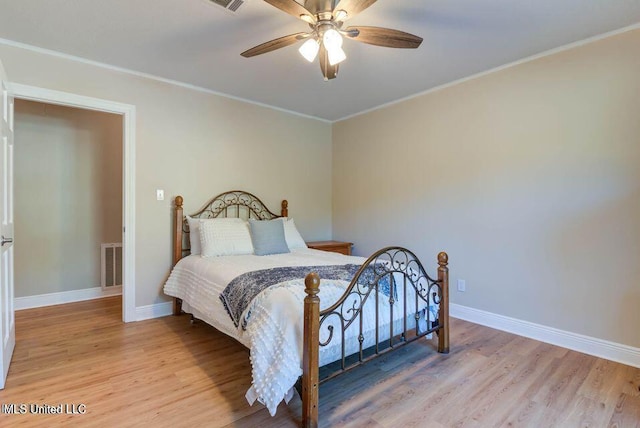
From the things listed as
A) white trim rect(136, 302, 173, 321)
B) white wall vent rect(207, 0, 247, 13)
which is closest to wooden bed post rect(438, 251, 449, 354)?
white wall vent rect(207, 0, 247, 13)

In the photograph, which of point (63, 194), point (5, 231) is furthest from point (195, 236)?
point (63, 194)

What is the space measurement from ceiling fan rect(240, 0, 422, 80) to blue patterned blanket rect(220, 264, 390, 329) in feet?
4.70

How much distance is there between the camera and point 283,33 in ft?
8.26

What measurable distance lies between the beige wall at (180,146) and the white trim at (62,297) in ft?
4.13

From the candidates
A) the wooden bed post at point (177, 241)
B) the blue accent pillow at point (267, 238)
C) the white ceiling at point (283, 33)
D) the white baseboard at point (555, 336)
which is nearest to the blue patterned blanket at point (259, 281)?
the blue accent pillow at point (267, 238)

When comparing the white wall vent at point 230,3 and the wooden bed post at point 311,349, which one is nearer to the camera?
the wooden bed post at point 311,349

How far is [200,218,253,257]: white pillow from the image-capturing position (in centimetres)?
318

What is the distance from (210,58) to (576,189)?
129 inches

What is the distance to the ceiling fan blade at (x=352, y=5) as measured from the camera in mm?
1777

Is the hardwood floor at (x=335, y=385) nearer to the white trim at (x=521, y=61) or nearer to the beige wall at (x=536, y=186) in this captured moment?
the beige wall at (x=536, y=186)

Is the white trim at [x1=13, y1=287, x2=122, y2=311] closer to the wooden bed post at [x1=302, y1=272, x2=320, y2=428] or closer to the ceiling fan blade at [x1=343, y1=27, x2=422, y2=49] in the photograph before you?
the wooden bed post at [x1=302, y1=272, x2=320, y2=428]

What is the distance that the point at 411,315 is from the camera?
249 cm

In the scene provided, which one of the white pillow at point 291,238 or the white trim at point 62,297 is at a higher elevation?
the white pillow at point 291,238

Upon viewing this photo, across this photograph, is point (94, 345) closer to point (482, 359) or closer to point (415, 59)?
point (482, 359)
